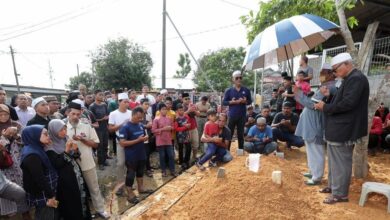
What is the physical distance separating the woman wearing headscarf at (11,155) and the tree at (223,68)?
34.5 metres

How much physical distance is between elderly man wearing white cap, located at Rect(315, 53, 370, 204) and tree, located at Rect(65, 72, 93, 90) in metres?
30.4

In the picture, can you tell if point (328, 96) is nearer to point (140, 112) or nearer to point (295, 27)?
point (295, 27)

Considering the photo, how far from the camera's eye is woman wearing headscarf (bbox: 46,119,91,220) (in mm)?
3711

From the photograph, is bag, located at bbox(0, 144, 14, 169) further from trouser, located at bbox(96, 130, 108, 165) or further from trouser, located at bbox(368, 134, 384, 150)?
trouser, located at bbox(368, 134, 384, 150)

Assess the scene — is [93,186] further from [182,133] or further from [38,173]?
[182,133]

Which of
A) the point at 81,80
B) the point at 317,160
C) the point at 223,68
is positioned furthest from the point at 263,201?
the point at 223,68

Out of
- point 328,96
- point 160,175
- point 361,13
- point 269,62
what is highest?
point 361,13

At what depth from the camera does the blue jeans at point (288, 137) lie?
7738 millimetres

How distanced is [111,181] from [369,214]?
4936 mm

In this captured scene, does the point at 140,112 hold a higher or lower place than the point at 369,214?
higher

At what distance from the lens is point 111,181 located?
6.41 metres

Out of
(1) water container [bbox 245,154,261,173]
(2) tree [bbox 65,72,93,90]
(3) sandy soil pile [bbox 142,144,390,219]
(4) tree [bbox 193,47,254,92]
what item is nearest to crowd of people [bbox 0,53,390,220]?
(3) sandy soil pile [bbox 142,144,390,219]

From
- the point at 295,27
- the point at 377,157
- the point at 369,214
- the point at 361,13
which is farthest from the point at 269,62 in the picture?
the point at 361,13

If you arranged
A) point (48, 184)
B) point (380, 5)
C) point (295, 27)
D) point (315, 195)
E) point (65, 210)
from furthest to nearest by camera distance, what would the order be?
point (380, 5) → point (295, 27) → point (315, 195) → point (65, 210) → point (48, 184)
